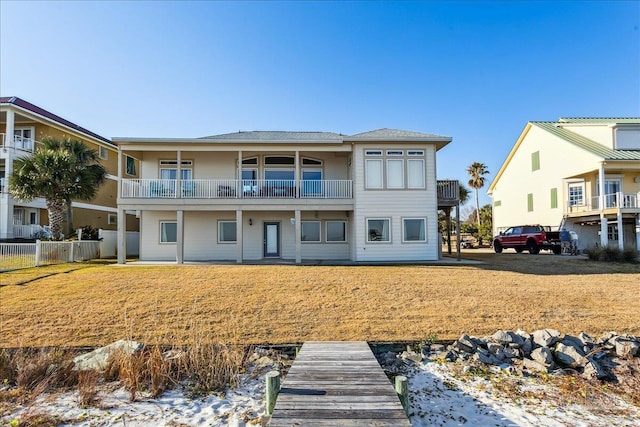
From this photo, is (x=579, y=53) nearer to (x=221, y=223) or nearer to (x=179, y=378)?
(x=221, y=223)

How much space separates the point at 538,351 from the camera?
22.5 ft

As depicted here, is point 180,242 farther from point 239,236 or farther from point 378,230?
point 378,230

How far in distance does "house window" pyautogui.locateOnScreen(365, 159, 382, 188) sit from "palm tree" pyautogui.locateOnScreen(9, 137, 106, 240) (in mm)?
14002

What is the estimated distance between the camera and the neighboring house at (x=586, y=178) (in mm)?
19656

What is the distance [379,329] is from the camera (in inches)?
323

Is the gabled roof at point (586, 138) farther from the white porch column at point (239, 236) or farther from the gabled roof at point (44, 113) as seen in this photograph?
the gabled roof at point (44, 113)

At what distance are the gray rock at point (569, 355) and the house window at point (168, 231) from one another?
16.3 metres

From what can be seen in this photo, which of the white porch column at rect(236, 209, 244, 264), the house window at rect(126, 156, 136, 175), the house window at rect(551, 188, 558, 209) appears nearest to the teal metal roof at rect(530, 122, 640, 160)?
the house window at rect(551, 188, 558, 209)

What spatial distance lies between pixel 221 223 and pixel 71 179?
7516 millimetres

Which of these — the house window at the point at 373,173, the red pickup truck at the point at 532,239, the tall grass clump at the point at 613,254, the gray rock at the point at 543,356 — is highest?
the house window at the point at 373,173

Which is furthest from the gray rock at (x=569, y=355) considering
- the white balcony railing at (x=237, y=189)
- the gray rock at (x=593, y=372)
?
the white balcony railing at (x=237, y=189)

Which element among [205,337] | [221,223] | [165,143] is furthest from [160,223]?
[205,337]

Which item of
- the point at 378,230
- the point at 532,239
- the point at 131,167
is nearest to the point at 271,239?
the point at 378,230

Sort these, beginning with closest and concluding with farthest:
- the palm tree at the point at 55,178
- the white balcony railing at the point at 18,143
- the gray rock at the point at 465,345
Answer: the gray rock at the point at 465,345 → the palm tree at the point at 55,178 → the white balcony railing at the point at 18,143
